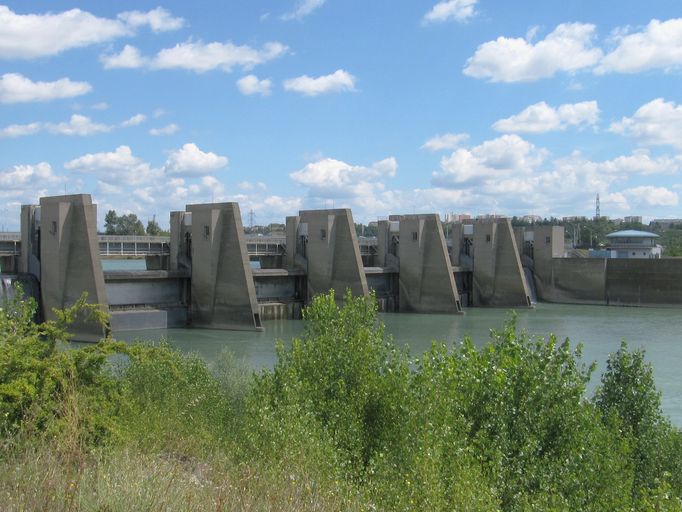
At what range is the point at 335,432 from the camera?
839 cm

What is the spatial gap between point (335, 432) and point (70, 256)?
21070 mm

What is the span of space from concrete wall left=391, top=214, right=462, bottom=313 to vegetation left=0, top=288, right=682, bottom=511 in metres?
27.5

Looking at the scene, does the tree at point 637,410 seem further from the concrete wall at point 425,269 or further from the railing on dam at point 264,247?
the railing on dam at point 264,247

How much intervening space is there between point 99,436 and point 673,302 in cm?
4066

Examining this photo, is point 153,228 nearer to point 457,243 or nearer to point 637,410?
point 457,243

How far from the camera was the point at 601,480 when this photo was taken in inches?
329

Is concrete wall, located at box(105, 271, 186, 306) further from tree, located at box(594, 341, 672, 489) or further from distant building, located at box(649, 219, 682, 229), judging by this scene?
distant building, located at box(649, 219, 682, 229)

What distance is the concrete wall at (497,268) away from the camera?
1678 inches

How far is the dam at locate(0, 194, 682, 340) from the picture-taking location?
27438mm

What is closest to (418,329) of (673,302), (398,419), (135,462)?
(673,302)

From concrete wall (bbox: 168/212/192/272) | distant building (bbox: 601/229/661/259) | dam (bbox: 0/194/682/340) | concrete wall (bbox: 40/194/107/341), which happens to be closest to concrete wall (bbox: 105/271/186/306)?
dam (bbox: 0/194/682/340)

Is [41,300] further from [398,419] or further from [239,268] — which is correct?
[398,419]

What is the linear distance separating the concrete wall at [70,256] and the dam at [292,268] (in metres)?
0.04

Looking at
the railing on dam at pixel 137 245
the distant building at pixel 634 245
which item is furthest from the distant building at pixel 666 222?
the railing on dam at pixel 137 245
